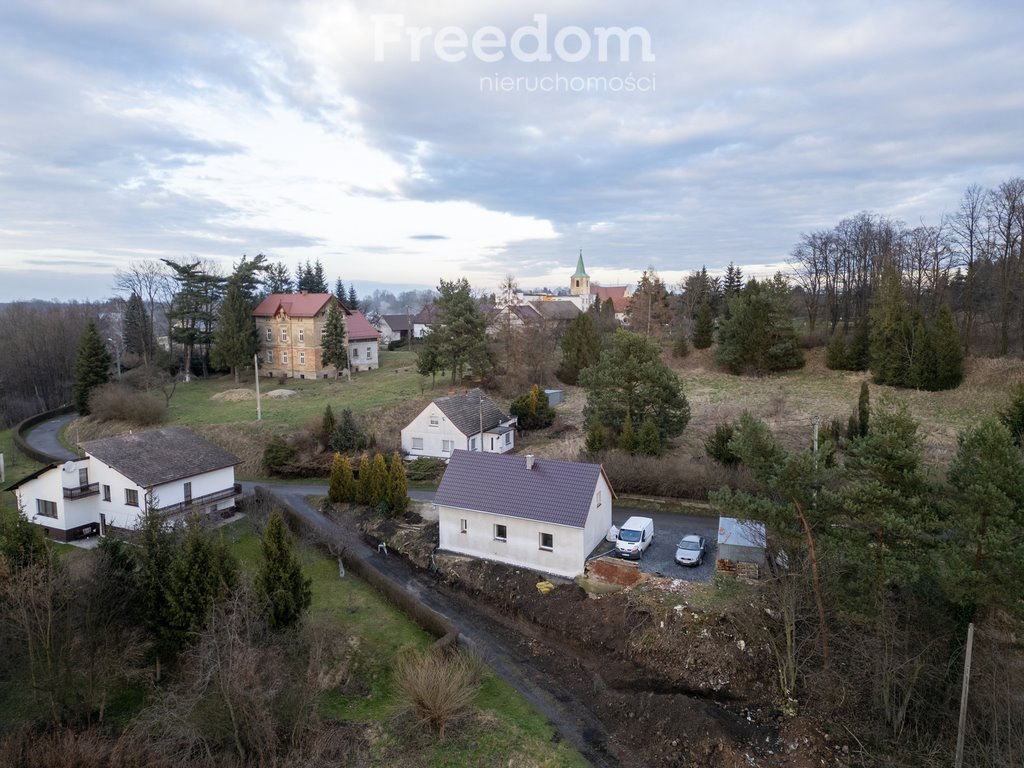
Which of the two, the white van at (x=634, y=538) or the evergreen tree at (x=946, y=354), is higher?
the evergreen tree at (x=946, y=354)

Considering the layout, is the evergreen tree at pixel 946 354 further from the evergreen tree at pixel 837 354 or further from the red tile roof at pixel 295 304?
the red tile roof at pixel 295 304

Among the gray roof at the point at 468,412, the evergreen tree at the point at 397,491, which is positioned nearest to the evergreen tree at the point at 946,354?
the gray roof at the point at 468,412

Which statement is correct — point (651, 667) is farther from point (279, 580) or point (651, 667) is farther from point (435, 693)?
point (279, 580)

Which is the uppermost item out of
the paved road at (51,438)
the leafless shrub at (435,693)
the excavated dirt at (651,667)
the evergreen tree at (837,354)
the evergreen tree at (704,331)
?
the evergreen tree at (704,331)

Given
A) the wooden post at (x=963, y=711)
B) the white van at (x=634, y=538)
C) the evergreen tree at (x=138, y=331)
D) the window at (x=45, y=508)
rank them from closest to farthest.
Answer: the wooden post at (x=963, y=711)
the white van at (x=634, y=538)
the window at (x=45, y=508)
the evergreen tree at (x=138, y=331)

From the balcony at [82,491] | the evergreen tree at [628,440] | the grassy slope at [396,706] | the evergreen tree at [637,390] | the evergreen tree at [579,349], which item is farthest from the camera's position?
the evergreen tree at [579,349]

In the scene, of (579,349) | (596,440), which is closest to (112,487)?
(596,440)

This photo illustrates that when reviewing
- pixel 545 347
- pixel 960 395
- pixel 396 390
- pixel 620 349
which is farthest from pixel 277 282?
pixel 960 395
